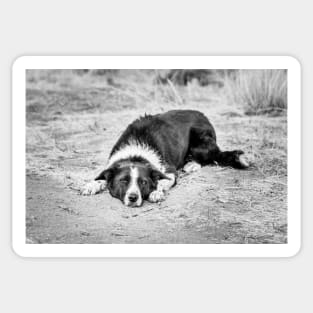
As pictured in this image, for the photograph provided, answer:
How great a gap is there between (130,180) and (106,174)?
21 cm

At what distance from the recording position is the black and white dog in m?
5.55

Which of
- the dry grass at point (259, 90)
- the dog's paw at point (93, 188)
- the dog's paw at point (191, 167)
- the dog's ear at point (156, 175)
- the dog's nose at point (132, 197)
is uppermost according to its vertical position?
Answer: the dry grass at point (259, 90)

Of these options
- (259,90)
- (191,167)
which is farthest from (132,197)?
(259,90)

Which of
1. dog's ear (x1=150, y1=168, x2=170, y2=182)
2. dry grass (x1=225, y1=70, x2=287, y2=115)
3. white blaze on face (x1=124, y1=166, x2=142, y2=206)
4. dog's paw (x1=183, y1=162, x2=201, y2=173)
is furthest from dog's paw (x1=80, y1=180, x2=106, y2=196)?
dry grass (x1=225, y1=70, x2=287, y2=115)

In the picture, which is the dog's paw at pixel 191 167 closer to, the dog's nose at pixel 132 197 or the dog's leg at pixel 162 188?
the dog's leg at pixel 162 188

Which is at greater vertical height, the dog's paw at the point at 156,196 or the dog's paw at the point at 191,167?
the dog's paw at the point at 191,167

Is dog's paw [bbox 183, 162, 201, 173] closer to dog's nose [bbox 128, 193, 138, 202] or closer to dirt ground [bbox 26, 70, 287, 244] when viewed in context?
dirt ground [bbox 26, 70, 287, 244]

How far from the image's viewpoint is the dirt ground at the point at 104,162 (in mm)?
5434

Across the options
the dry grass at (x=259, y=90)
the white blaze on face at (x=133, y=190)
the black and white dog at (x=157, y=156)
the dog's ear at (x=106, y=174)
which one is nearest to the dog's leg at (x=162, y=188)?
the black and white dog at (x=157, y=156)

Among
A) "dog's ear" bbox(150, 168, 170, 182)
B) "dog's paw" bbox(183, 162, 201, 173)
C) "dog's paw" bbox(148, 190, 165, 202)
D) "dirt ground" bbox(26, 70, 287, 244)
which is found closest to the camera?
"dirt ground" bbox(26, 70, 287, 244)

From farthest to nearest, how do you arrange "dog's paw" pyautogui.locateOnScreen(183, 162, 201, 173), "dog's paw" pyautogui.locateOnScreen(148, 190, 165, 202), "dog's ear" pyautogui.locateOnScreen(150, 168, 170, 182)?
"dog's paw" pyautogui.locateOnScreen(183, 162, 201, 173) → "dog's ear" pyautogui.locateOnScreen(150, 168, 170, 182) → "dog's paw" pyautogui.locateOnScreen(148, 190, 165, 202)

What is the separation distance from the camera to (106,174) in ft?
18.4
